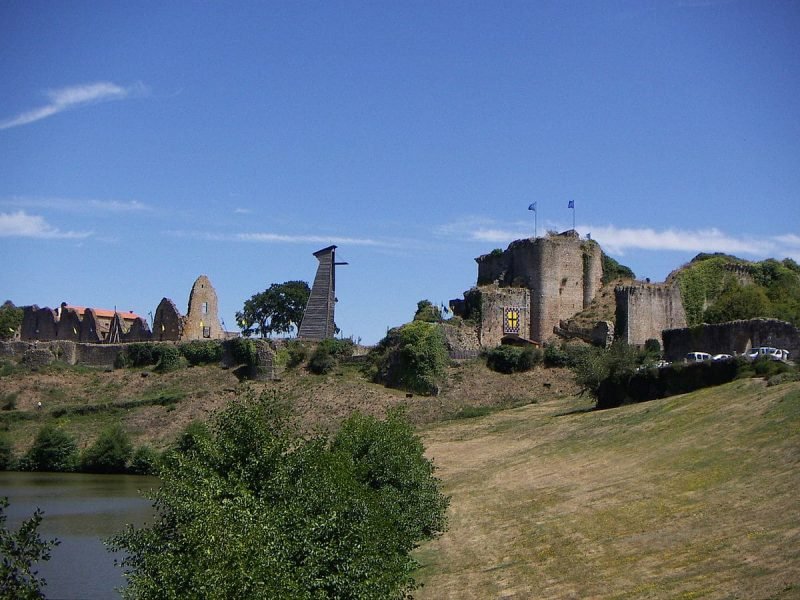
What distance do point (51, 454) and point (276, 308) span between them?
39526 millimetres

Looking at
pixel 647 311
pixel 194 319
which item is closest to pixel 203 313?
pixel 194 319

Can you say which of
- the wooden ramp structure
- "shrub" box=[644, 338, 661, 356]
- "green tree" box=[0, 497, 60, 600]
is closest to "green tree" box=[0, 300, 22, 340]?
the wooden ramp structure

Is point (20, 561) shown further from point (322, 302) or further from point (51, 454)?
point (322, 302)

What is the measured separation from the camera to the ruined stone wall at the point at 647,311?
6056cm

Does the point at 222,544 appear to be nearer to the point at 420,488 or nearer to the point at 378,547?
the point at 378,547

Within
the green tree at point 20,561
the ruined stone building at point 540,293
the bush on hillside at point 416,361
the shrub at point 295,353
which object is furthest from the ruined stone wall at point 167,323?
the green tree at point 20,561

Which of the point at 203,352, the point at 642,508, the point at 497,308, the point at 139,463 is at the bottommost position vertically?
the point at 139,463

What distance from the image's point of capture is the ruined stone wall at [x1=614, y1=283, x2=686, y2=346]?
6056 centimetres

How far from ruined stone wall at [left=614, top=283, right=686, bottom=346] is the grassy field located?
21507 mm

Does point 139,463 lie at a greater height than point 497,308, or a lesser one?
lesser

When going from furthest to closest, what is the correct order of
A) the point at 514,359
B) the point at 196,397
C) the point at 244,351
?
the point at 244,351 → the point at 196,397 → the point at 514,359

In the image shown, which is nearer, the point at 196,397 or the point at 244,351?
the point at 196,397

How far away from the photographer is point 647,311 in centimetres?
6097

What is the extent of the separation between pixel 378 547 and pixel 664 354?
30.1m
